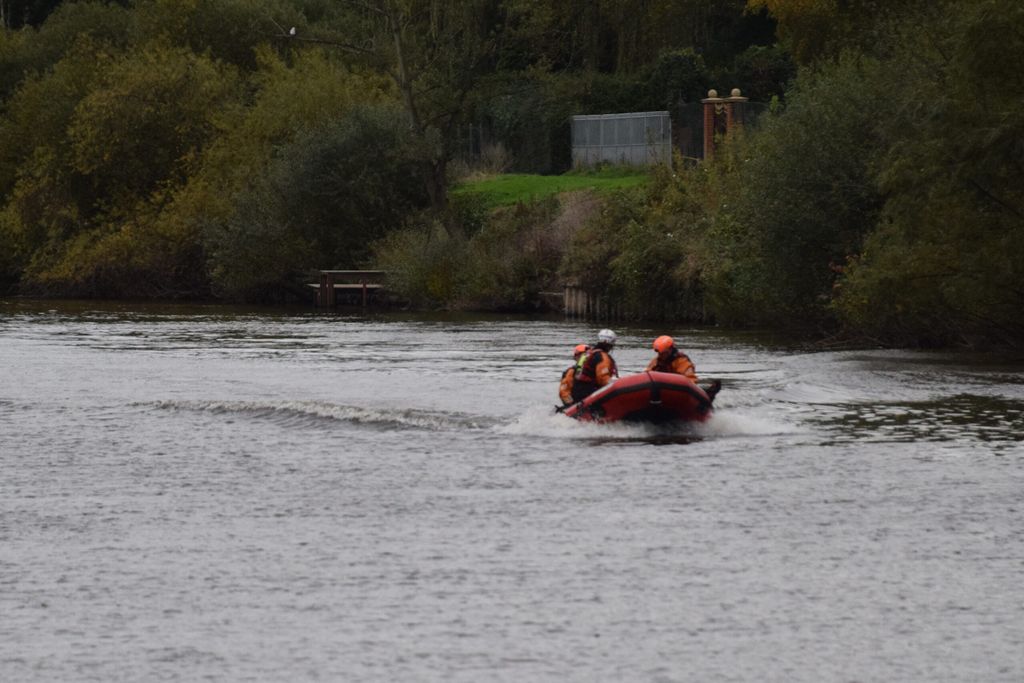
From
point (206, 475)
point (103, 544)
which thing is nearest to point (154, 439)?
point (206, 475)

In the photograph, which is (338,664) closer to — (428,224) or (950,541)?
(950,541)

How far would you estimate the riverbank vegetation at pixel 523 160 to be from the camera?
38.4m

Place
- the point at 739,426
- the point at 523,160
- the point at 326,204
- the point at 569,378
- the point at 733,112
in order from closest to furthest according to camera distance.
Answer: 1. the point at 569,378
2. the point at 739,426
3. the point at 733,112
4. the point at 326,204
5. the point at 523,160

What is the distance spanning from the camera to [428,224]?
66.1 metres

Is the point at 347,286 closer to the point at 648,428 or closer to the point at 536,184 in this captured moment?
the point at 536,184

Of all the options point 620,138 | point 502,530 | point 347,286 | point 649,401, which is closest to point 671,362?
point 649,401

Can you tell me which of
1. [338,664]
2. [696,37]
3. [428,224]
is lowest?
[338,664]

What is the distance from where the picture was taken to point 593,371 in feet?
89.1

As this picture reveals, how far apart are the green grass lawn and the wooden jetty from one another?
5468 millimetres

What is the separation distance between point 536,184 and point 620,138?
12.4 feet

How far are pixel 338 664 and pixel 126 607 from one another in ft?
9.01

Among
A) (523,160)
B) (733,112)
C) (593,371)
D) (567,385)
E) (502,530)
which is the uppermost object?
(733,112)

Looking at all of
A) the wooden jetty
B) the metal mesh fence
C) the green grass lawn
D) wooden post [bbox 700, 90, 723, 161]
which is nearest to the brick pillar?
wooden post [bbox 700, 90, 723, 161]

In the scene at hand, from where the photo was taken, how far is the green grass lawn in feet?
221
